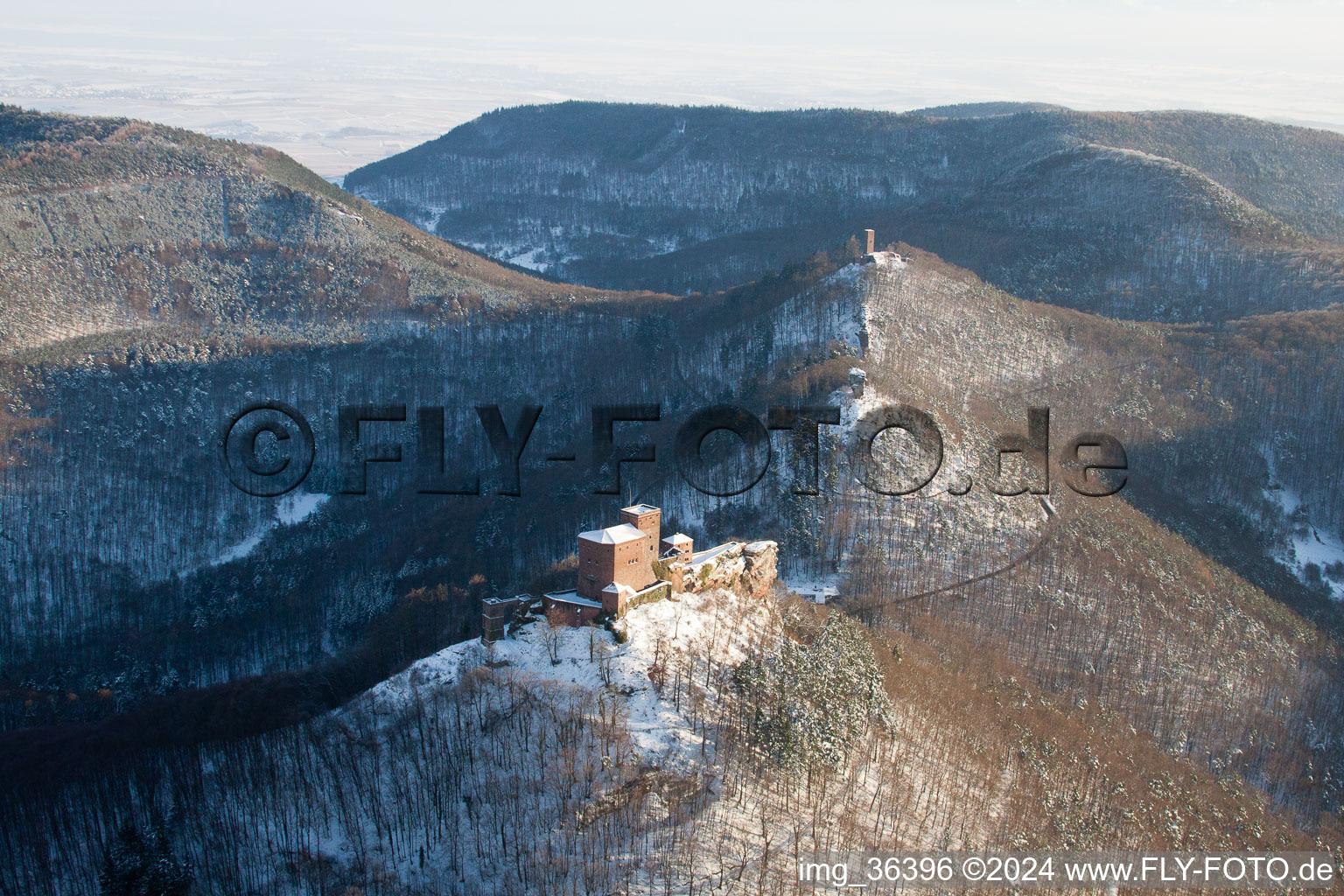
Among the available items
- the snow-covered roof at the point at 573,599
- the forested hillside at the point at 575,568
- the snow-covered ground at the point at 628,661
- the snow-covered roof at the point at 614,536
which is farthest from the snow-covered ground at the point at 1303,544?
the snow-covered roof at the point at 573,599

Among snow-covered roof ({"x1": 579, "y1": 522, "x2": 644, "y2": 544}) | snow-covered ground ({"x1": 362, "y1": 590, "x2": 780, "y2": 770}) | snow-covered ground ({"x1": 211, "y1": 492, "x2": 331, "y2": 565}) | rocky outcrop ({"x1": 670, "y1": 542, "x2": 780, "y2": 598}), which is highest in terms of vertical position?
snow-covered roof ({"x1": 579, "y1": 522, "x2": 644, "y2": 544})

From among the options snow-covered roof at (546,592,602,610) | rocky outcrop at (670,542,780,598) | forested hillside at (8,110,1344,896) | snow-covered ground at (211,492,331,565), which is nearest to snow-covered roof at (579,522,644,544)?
snow-covered roof at (546,592,602,610)

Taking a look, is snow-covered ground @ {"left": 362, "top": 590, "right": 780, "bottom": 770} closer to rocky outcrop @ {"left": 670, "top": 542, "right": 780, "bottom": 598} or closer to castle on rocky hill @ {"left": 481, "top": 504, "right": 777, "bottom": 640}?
castle on rocky hill @ {"left": 481, "top": 504, "right": 777, "bottom": 640}

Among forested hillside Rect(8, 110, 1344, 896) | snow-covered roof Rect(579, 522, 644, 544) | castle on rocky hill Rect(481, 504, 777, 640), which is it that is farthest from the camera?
castle on rocky hill Rect(481, 504, 777, 640)

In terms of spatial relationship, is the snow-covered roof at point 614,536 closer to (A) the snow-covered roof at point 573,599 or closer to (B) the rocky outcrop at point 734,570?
(A) the snow-covered roof at point 573,599

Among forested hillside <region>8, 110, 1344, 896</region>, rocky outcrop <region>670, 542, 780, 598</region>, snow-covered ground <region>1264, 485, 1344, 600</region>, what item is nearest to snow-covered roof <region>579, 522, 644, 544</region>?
rocky outcrop <region>670, 542, 780, 598</region>

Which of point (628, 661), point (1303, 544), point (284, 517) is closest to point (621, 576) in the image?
point (628, 661)

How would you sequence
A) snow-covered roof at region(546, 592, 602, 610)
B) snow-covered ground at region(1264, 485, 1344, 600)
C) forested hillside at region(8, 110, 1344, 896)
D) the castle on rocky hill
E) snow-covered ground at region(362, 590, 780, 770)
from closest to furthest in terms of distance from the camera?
1. forested hillside at region(8, 110, 1344, 896)
2. snow-covered ground at region(362, 590, 780, 770)
3. the castle on rocky hill
4. snow-covered roof at region(546, 592, 602, 610)
5. snow-covered ground at region(1264, 485, 1344, 600)

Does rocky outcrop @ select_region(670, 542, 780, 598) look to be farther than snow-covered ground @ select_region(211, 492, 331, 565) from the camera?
No

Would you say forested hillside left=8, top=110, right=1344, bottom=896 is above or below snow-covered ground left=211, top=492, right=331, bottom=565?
above
